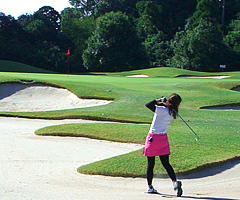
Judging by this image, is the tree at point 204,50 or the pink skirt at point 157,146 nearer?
the pink skirt at point 157,146

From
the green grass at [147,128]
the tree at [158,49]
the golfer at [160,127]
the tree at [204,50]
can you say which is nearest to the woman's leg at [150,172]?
the golfer at [160,127]

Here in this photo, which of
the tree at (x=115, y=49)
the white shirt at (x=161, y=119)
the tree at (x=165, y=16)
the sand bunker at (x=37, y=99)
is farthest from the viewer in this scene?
the tree at (x=165, y=16)

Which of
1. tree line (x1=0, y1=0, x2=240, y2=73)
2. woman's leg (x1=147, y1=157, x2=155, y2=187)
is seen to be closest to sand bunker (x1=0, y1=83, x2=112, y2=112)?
woman's leg (x1=147, y1=157, x2=155, y2=187)

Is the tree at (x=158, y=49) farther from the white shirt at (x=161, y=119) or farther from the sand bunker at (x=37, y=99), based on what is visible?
the white shirt at (x=161, y=119)

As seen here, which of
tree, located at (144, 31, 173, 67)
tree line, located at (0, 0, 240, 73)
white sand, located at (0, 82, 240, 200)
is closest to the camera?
white sand, located at (0, 82, 240, 200)

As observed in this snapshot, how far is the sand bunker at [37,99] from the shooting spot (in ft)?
65.7

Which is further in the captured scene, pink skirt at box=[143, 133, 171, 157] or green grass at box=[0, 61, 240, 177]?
green grass at box=[0, 61, 240, 177]

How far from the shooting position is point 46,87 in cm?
2280

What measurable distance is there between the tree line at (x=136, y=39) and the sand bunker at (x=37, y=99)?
134 feet

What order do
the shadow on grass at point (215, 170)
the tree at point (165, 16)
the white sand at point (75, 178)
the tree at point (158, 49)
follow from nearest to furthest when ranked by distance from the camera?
1. the white sand at point (75, 178)
2. the shadow on grass at point (215, 170)
3. the tree at point (158, 49)
4. the tree at point (165, 16)

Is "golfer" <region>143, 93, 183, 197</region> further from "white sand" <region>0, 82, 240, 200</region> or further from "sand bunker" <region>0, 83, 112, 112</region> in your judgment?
"sand bunker" <region>0, 83, 112, 112</region>

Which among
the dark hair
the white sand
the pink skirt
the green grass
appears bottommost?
the white sand

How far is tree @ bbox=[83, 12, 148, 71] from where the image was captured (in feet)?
207

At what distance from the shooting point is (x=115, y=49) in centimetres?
6344
